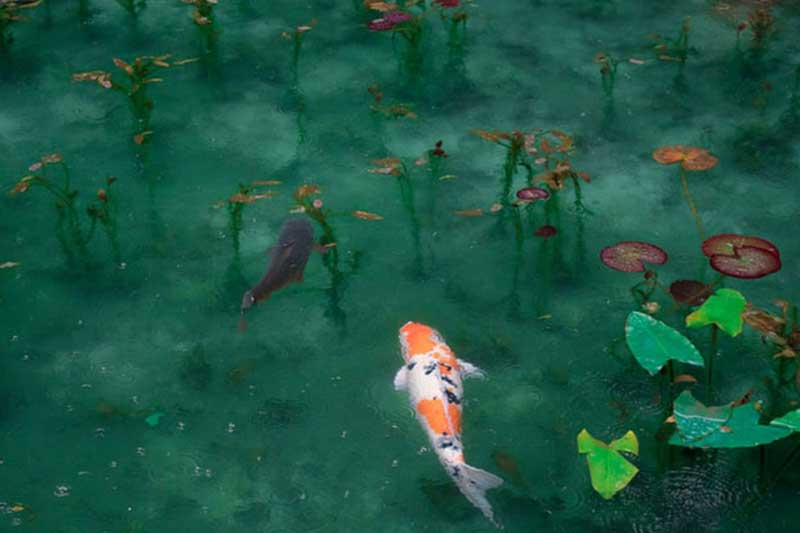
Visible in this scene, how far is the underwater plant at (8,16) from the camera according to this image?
616cm

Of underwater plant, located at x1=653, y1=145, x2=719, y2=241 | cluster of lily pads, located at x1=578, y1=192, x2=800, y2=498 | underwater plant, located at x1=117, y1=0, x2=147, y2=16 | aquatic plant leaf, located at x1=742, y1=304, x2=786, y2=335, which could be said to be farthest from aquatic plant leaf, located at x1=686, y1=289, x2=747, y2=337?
underwater plant, located at x1=117, y1=0, x2=147, y2=16

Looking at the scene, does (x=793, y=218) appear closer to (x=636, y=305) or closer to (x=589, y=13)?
(x=636, y=305)

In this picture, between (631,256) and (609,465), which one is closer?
(609,465)

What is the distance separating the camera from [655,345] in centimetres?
367

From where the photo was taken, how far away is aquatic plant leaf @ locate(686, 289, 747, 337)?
3.61 metres

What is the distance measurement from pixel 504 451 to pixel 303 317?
3.83 ft

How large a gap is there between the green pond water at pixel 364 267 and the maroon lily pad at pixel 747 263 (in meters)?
0.18

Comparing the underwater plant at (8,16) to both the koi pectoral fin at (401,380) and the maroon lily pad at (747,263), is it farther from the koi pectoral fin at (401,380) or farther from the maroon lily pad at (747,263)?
the maroon lily pad at (747,263)

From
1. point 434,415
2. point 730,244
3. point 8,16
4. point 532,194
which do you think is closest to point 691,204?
point 730,244

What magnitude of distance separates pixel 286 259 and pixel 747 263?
2.07m

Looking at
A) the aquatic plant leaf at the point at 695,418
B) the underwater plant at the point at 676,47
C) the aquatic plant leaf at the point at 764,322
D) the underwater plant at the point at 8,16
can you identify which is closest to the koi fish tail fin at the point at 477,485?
the aquatic plant leaf at the point at 695,418

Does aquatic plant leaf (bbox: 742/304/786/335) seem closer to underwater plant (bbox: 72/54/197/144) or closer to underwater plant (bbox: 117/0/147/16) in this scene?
underwater plant (bbox: 72/54/197/144)

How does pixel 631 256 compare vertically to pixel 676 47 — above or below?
→ below

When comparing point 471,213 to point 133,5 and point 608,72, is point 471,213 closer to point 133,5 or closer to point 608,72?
point 608,72
